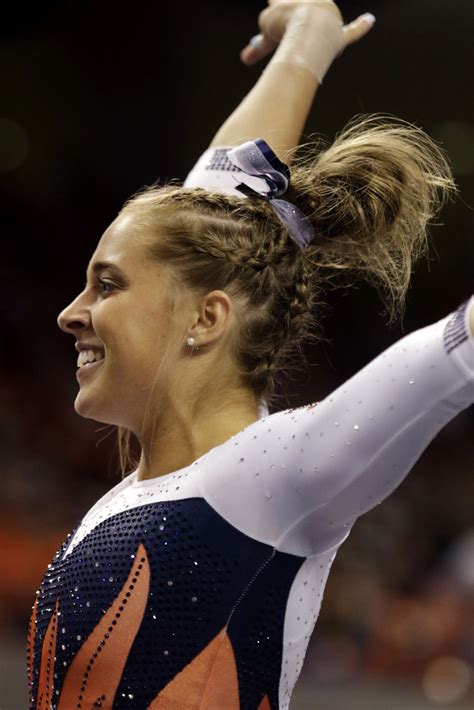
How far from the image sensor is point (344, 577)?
4344 mm

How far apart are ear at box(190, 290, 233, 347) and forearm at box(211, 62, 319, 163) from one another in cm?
43

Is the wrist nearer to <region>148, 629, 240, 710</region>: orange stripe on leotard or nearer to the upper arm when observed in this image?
the upper arm

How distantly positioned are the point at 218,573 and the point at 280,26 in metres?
1.04

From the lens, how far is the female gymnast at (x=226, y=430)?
37.3 inches

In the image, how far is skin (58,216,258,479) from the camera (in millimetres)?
1149

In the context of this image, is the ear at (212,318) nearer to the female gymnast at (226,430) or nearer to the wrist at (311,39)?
the female gymnast at (226,430)

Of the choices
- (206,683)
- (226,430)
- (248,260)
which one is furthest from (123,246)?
(206,683)

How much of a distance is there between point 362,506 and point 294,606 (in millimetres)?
203

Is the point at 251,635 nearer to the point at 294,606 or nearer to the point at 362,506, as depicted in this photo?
the point at 294,606

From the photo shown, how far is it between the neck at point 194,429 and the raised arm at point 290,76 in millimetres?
457

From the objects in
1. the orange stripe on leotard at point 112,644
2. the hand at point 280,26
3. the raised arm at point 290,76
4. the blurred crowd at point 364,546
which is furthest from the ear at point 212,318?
the blurred crowd at point 364,546

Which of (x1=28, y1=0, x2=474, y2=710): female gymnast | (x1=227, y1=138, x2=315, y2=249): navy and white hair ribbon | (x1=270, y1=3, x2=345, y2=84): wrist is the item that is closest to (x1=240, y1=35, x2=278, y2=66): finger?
(x1=270, y1=3, x2=345, y2=84): wrist

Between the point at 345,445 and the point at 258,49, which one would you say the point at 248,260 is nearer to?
the point at 345,445

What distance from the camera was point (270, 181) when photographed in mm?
1234
